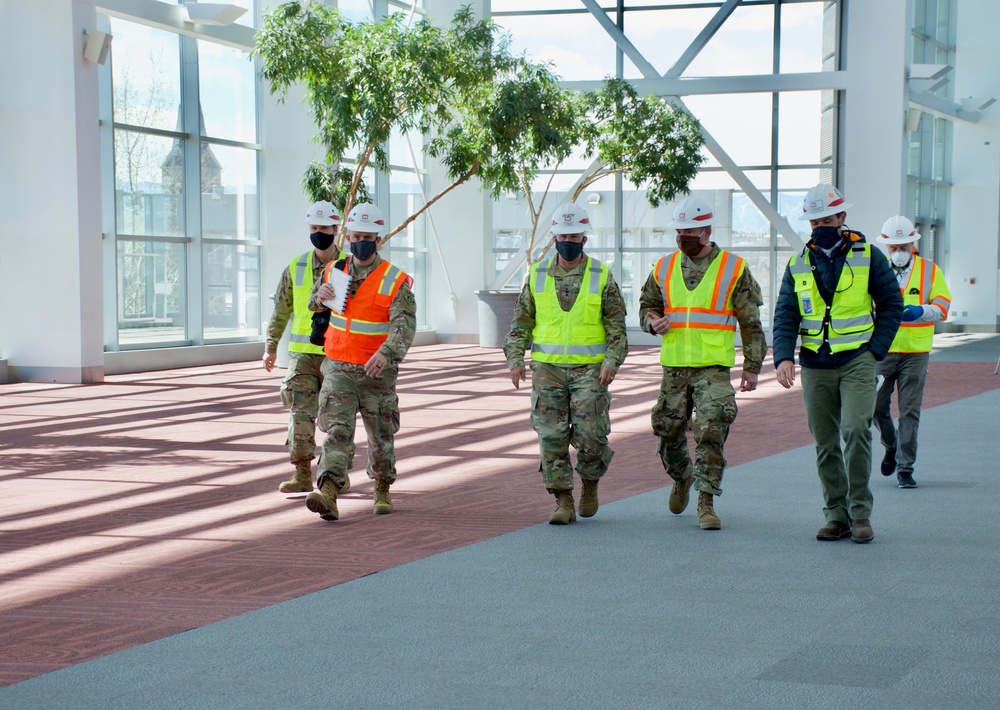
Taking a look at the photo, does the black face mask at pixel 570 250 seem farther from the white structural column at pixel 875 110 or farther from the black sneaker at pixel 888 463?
the white structural column at pixel 875 110

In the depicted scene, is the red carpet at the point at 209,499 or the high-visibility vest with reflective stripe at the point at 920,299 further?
the high-visibility vest with reflective stripe at the point at 920,299

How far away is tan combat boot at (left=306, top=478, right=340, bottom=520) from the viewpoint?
7.41 meters

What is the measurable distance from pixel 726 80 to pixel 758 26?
1809 millimetres

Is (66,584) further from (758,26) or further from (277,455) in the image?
(758,26)

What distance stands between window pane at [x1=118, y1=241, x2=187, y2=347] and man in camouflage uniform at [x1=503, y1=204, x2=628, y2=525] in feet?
47.5

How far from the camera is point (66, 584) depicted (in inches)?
238

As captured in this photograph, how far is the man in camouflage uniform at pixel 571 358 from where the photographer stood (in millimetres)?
7504

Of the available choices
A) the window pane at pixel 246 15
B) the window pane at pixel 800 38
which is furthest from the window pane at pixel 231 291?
the window pane at pixel 800 38

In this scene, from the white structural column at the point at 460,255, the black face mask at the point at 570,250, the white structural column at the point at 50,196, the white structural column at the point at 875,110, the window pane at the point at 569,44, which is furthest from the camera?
the window pane at the point at 569,44

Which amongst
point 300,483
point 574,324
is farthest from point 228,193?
point 574,324

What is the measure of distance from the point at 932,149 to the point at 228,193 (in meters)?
→ 20.1

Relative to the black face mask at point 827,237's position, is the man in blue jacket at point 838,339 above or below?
below

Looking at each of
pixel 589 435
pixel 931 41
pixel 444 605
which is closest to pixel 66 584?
pixel 444 605

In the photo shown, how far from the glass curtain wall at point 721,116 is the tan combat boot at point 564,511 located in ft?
69.4
